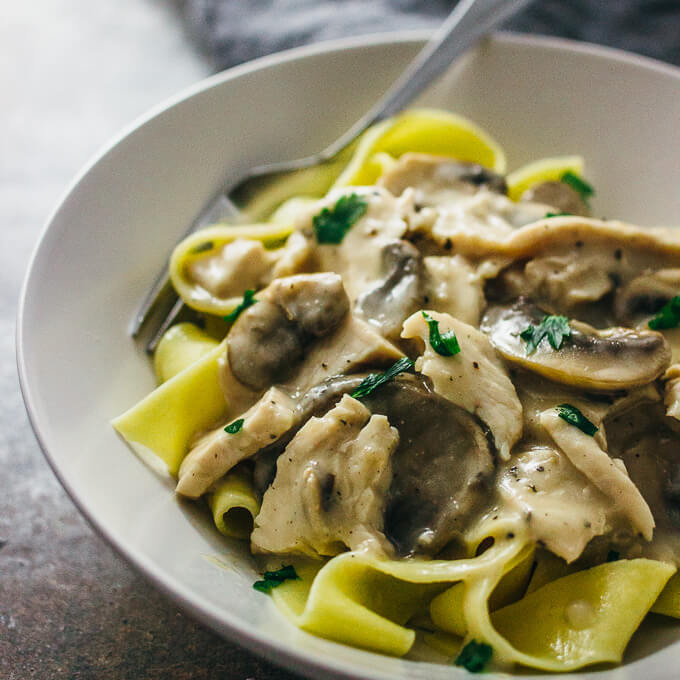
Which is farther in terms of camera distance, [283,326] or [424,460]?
[283,326]

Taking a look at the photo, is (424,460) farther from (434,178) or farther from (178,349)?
(434,178)

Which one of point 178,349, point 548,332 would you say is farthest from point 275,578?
point 548,332

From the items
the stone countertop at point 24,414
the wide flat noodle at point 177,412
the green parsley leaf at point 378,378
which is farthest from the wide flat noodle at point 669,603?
the wide flat noodle at point 177,412

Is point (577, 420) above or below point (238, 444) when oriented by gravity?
above

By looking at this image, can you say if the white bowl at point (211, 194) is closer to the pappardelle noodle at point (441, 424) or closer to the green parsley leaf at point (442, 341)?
the pappardelle noodle at point (441, 424)

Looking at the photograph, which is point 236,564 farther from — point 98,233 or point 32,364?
point 98,233

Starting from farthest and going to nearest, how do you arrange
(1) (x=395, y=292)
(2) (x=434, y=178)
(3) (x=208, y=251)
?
1. (2) (x=434, y=178)
2. (3) (x=208, y=251)
3. (1) (x=395, y=292)

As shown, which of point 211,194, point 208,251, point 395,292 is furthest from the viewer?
point 211,194

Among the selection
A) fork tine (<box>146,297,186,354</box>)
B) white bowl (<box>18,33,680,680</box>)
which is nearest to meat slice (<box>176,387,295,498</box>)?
white bowl (<box>18,33,680,680</box>)
